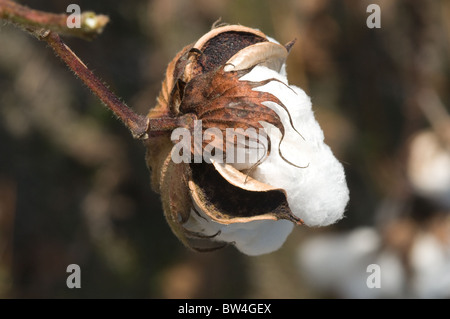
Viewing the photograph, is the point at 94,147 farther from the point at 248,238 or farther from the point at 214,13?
the point at 248,238

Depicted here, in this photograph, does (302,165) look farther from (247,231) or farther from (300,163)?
(247,231)

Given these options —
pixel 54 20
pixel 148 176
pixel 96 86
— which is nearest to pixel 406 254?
pixel 148 176

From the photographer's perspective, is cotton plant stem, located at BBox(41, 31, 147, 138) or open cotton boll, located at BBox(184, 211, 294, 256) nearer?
cotton plant stem, located at BBox(41, 31, 147, 138)

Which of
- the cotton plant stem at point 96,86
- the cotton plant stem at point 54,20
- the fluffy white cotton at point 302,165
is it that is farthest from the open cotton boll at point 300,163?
the cotton plant stem at point 54,20

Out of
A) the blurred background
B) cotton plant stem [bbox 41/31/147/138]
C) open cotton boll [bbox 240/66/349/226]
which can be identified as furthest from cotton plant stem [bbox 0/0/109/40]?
the blurred background

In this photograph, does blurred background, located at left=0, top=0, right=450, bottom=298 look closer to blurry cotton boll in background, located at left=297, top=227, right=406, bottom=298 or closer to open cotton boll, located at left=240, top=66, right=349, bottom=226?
blurry cotton boll in background, located at left=297, top=227, right=406, bottom=298

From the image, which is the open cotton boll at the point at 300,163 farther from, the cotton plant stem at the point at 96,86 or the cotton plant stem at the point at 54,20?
the cotton plant stem at the point at 54,20

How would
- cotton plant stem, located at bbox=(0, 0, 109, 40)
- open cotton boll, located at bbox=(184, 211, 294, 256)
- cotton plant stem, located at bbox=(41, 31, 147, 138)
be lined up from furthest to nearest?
open cotton boll, located at bbox=(184, 211, 294, 256), cotton plant stem, located at bbox=(41, 31, 147, 138), cotton plant stem, located at bbox=(0, 0, 109, 40)
